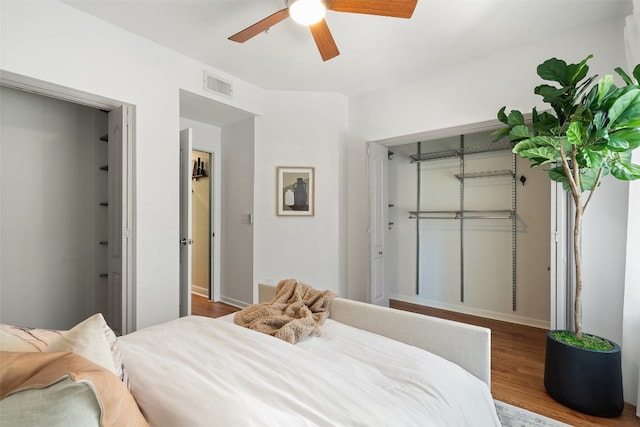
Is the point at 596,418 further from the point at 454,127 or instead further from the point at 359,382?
the point at 454,127

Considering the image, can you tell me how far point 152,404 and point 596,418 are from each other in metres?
2.45

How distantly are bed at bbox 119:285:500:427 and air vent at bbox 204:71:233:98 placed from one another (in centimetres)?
244

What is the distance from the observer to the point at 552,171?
210 centimetres

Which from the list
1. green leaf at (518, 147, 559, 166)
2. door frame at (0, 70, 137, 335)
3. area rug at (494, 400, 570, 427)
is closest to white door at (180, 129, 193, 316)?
door frame at (0, 70, 137, 335)

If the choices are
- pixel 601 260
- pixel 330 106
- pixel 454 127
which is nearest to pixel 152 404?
pixel 601 260

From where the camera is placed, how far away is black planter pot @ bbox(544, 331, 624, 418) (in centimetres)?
183

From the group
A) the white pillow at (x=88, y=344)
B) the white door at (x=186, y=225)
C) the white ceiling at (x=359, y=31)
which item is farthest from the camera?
the white door at (x=186, y=225)

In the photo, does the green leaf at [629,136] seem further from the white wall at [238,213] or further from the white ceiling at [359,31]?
the white wall at [238,213]

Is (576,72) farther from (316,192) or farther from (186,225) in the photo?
(186,225)

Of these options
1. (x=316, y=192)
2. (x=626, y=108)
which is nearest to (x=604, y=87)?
(x=626, y=108)

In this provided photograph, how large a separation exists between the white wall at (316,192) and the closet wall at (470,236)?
0.88 meters

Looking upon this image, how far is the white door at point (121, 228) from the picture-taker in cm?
254

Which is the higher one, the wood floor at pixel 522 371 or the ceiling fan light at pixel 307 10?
the ceiling fan light at pixel 307 10

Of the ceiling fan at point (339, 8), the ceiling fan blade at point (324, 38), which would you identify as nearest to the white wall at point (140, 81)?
the ceiling fan at point (339, 8)
